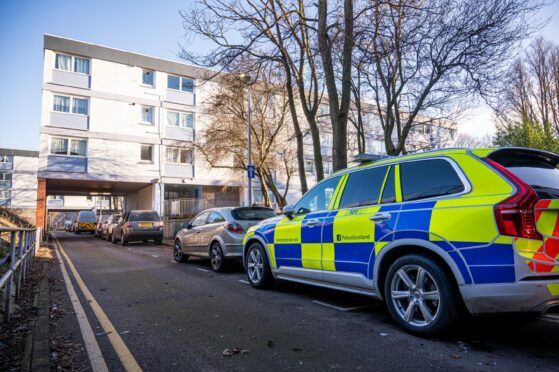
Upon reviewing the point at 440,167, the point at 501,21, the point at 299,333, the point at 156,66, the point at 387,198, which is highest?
the point at 156,66

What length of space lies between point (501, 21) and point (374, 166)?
8.75 meters

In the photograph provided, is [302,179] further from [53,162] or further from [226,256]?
[53,162]

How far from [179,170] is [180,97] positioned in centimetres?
533

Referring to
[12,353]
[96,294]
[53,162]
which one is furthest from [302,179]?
[53,162]

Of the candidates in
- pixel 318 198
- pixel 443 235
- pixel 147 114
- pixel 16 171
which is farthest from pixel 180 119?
pixel 16 171

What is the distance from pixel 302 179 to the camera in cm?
1608

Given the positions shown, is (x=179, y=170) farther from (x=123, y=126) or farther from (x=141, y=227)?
(x=141, y=227)

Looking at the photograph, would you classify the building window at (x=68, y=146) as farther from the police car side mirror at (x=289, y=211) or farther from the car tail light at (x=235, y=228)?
the police car side mirror at (x=289, y=211)

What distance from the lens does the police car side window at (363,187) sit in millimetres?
4906

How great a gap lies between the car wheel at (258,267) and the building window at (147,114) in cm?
2280

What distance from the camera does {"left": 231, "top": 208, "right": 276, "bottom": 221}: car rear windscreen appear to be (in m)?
9.25

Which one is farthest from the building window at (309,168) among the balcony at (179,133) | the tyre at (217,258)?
the tyre at (217,258)

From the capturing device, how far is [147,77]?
27750 mm

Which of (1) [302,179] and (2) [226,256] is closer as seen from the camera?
(2) [226,256]
